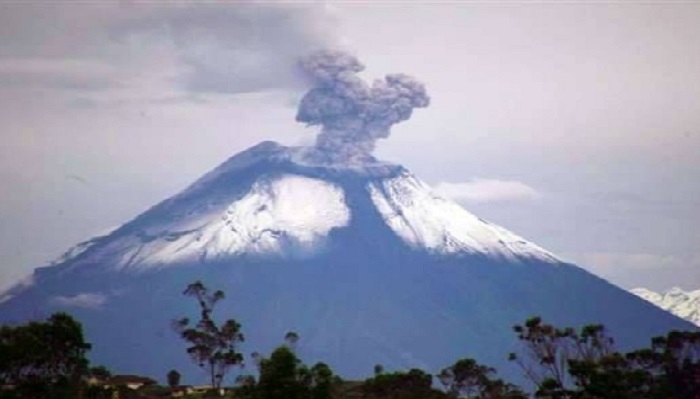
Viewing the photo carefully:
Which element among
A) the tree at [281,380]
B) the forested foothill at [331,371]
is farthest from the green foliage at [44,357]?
the tree at [281,380]

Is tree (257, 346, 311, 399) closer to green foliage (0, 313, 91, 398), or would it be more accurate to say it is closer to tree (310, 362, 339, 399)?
tree (310, 362, 339, 399)

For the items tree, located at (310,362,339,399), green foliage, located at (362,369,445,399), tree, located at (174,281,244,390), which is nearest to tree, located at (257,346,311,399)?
tree, located at (310,362,339,399)

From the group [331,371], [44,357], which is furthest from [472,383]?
[44,357]

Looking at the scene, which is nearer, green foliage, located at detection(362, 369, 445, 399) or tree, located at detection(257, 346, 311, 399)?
tree, located at detection(257, 346, 311, 399)

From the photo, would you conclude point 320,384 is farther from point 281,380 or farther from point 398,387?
point 398,387

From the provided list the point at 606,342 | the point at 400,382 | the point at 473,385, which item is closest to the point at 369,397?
the point at 400,382

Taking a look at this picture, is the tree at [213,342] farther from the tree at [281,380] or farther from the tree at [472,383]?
the tree at [281,380]
